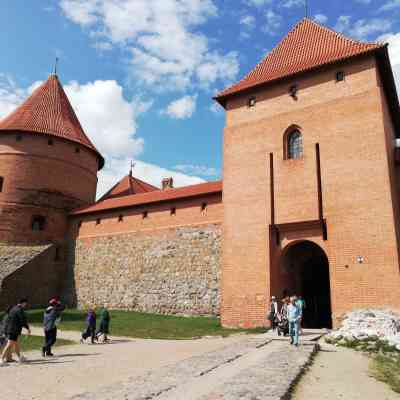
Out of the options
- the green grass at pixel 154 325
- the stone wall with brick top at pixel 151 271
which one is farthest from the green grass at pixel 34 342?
the stone wall with brick top at pixel 151 271

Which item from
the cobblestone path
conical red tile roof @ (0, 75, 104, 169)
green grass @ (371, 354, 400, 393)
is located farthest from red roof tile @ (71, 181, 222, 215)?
the cobblestone path

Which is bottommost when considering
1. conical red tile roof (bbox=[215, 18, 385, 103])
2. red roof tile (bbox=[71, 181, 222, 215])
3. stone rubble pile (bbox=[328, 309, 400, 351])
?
stone rubble pile (bbox=[328, 309, 400, 351])

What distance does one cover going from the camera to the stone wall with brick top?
1579cm

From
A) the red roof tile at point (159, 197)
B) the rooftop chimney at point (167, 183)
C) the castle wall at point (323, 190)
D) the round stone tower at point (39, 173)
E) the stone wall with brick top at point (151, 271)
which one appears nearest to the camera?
the castle wall at point (323, 190)

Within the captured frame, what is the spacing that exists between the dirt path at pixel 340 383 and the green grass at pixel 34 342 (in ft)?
21.1

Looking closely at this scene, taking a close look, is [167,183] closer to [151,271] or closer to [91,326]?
[151,271]

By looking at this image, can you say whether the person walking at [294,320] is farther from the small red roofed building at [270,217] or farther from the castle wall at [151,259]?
the castle wall at [151,259]

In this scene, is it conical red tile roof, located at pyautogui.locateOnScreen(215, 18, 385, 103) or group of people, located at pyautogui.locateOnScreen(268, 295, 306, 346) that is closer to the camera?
group of people, located at pyautogui.locateOnScreen(268, 295, 306, 346)

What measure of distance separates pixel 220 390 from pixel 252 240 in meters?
9.12

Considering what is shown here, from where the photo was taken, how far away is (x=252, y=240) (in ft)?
43.8

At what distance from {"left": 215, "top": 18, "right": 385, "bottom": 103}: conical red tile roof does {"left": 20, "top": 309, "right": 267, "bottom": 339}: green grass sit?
8688 millimetres

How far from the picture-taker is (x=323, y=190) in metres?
12.5

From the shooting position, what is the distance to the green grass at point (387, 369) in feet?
18.3

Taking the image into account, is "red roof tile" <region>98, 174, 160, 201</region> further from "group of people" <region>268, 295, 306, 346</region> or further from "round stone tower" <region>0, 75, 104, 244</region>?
"group of people" <region>268, 295, 306, 346</region>
